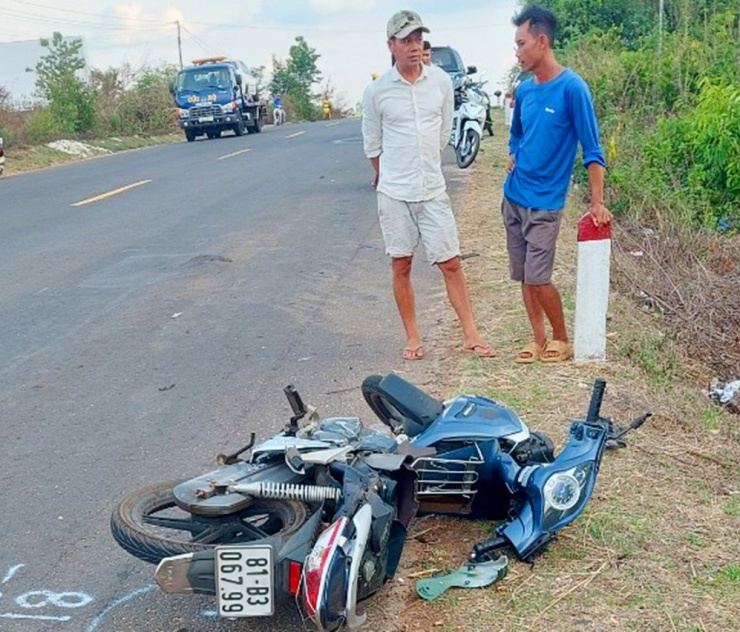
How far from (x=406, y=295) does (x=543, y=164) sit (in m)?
1.20

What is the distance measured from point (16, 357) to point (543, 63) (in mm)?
3906

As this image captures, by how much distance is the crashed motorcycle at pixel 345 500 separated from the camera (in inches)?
116

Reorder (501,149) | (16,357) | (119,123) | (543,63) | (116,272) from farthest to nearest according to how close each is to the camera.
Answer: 1. (119,123)
2. (501,149)
3. (116,272)
4. (16,357)
5. (543,63)

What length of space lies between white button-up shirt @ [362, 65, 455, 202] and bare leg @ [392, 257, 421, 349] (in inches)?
16.7

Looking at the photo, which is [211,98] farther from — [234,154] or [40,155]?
[234,154]

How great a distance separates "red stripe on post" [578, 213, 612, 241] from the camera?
5.61 metres

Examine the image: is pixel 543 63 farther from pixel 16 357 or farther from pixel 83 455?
pixel 16 357

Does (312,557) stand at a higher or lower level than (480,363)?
higher

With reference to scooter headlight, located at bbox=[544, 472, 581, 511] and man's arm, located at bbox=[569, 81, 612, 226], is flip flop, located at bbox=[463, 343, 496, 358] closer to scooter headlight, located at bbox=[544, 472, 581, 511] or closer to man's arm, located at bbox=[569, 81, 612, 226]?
man's arm, located at bbox=[569, 81, 612, 226]

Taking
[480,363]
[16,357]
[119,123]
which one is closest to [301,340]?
[480,363]

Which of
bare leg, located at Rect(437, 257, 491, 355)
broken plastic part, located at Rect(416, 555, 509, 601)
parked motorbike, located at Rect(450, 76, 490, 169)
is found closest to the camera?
broken plastic part, located at Rect(416, 555, 509, 601)

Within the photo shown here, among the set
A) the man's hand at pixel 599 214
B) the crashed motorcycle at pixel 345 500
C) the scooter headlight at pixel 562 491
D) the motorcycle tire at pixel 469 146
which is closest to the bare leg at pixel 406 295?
the man's hand at pixel 599 214

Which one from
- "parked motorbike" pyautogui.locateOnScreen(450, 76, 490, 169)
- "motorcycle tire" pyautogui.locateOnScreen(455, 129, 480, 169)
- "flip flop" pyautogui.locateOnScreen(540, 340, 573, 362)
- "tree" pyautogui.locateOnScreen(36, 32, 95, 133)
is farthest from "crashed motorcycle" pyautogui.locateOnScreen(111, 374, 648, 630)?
"tree" pyautogui.locateOnScreen(36, 32, 95, 133)

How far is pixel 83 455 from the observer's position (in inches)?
192
